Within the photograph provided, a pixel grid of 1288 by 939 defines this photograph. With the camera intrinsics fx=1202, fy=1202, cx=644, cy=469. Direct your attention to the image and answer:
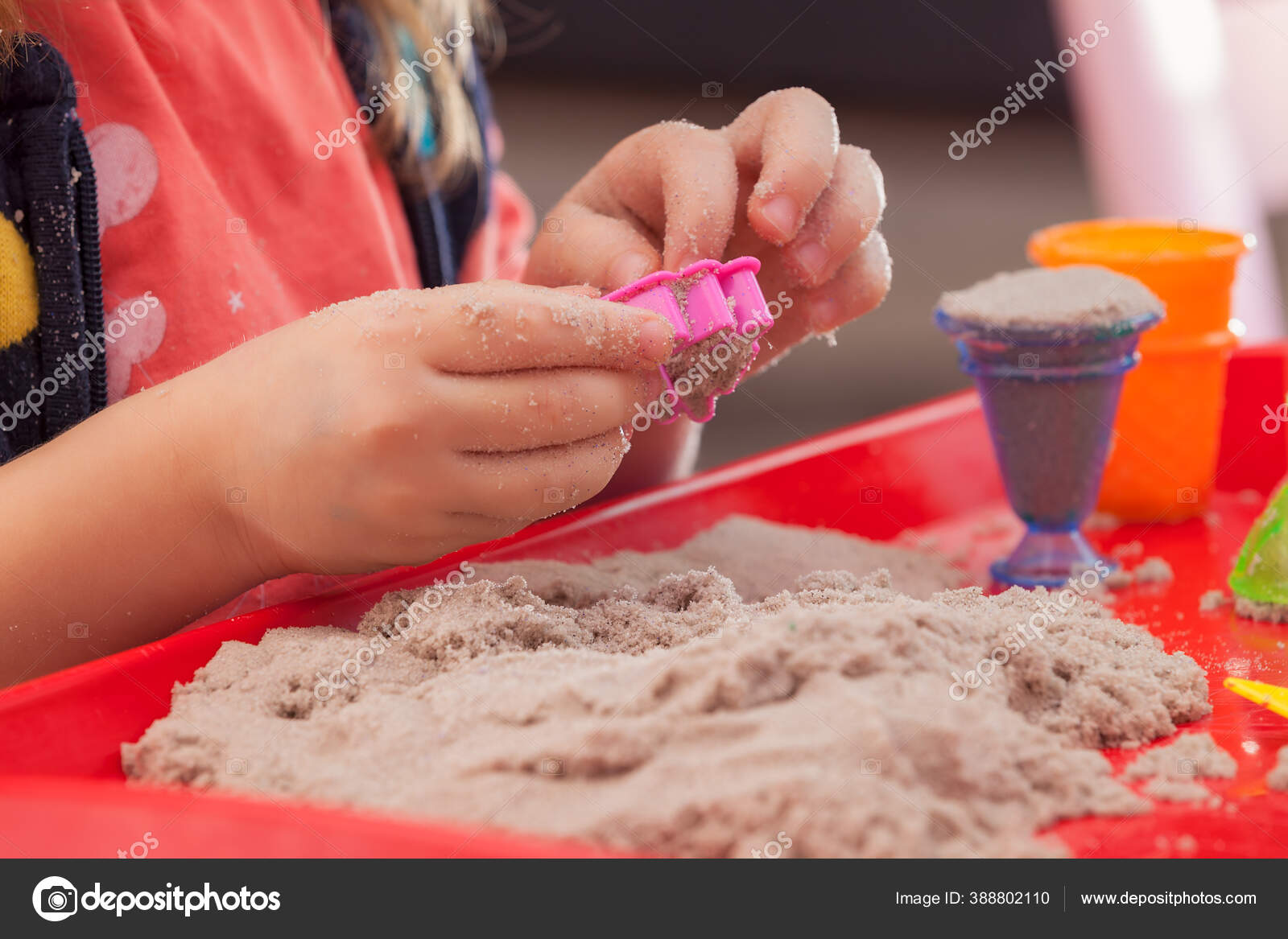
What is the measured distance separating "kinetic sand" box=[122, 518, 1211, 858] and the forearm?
0.20 feet

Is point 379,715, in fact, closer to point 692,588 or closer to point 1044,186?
point 692,588

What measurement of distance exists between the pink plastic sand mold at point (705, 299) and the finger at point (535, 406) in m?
0.03

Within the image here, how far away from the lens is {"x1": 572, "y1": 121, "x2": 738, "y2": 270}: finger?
1.97 feet

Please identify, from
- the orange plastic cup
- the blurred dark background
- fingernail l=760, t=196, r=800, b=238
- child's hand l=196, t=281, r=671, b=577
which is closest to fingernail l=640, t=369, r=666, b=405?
child's hand l=196, t=281, r=671, b=577

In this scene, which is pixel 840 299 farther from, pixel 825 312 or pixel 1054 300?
pixel 1054 300

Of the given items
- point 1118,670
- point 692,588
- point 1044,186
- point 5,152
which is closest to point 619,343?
point 692,588

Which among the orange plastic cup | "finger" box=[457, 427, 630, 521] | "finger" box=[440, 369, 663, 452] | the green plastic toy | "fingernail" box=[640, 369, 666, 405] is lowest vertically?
the green plastic toy

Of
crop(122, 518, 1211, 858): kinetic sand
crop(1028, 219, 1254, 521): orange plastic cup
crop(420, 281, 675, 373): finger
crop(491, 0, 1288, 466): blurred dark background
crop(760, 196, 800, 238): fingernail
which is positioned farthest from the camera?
crop(491, 0, 1288, 466): blurred dark background

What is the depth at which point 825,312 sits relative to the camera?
68 centimetres

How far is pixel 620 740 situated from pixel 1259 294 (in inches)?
61.9

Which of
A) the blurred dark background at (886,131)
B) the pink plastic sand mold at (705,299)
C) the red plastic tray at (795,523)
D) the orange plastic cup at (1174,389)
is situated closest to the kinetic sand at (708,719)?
the red plastic tray at (795,523)

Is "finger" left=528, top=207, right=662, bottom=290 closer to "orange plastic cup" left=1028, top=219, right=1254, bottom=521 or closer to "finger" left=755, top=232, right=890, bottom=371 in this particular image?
"finger" left=755, top=232, right=890, bottom=371

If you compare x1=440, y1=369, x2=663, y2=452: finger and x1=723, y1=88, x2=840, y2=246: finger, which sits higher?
x1=723, y1=88, x2=840, y2=246: finger
